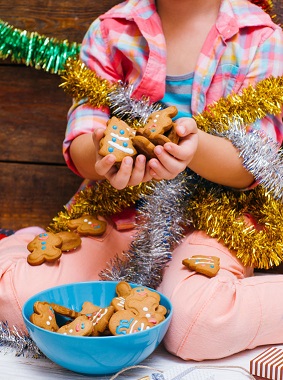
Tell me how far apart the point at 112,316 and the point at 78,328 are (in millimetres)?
47

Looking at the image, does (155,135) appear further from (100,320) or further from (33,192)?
(33,192)

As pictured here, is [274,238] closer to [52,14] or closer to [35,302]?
[35,302]

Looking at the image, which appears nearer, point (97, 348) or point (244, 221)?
point (97, 348)

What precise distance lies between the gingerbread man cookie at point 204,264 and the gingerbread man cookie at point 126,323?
14 centimetres

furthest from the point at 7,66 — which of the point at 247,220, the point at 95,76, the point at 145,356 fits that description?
the point at 145,356

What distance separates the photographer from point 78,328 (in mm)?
801

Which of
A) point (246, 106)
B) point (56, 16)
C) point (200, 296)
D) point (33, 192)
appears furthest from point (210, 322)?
point (56, 16)

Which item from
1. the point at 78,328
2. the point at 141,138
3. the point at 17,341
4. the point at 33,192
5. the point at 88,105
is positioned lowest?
the point at 33,192

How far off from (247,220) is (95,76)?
0.36 metres

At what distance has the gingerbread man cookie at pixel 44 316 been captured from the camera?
82 cm

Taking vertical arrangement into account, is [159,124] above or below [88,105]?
above

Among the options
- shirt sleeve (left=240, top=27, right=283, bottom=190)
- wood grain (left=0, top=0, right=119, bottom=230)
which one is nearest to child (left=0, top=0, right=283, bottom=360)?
shirt sleeve (left=240, top=27, right=283, bottom=190)

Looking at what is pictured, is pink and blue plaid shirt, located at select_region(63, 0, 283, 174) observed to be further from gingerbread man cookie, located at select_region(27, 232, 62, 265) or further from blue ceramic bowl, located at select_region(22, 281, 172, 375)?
blue ceramic bowl, located at select_region(22, 281, 172, 375)

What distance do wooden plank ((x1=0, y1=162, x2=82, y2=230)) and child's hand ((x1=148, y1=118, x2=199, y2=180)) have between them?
0.53 metres
